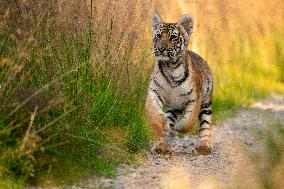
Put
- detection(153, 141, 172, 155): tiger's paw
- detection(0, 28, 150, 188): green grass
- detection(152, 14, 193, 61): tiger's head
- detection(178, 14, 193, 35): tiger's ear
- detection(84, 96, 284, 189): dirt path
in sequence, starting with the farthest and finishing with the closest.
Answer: detection(178, 14, 193, 35): tiger's ear → detection(153, 141, 172, 155): tiger's paw → detection(152, 14, 193, 61): tiger's head → detection(84, 96, 284, 189): dirt path → detection(0, 28, 150, 188): green grass

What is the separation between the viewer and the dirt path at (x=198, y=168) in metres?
6.38

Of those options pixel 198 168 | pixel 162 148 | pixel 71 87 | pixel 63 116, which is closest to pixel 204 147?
pixel 162 148

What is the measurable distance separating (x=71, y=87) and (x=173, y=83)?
4.32 ft

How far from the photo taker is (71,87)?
268 inches

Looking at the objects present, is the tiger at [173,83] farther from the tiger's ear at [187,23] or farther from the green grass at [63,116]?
the green grass at [63,116]

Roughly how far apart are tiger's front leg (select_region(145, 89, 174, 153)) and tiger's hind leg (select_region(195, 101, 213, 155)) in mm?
384

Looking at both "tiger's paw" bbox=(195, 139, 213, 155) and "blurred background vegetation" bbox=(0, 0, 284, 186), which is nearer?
"blurred background vegetation" bbox=(0, 0, 284, 186)

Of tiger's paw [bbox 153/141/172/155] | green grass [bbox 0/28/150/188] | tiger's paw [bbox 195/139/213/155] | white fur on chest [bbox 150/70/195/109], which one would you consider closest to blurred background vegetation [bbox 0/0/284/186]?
green grass [bbox 0/28/150/188]

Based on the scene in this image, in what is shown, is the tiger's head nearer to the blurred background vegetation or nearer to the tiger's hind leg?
the blurred background vegetation

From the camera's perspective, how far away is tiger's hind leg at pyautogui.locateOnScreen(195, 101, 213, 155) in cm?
795

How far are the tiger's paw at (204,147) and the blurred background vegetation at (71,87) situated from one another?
50 centimetres

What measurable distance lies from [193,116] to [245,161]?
26.9 inches

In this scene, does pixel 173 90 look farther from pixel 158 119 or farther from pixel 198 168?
pixel 198 168

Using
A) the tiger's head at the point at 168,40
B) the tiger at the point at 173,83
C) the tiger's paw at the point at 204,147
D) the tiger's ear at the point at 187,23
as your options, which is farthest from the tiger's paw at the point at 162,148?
the tiger's ear at the point at 187,23
